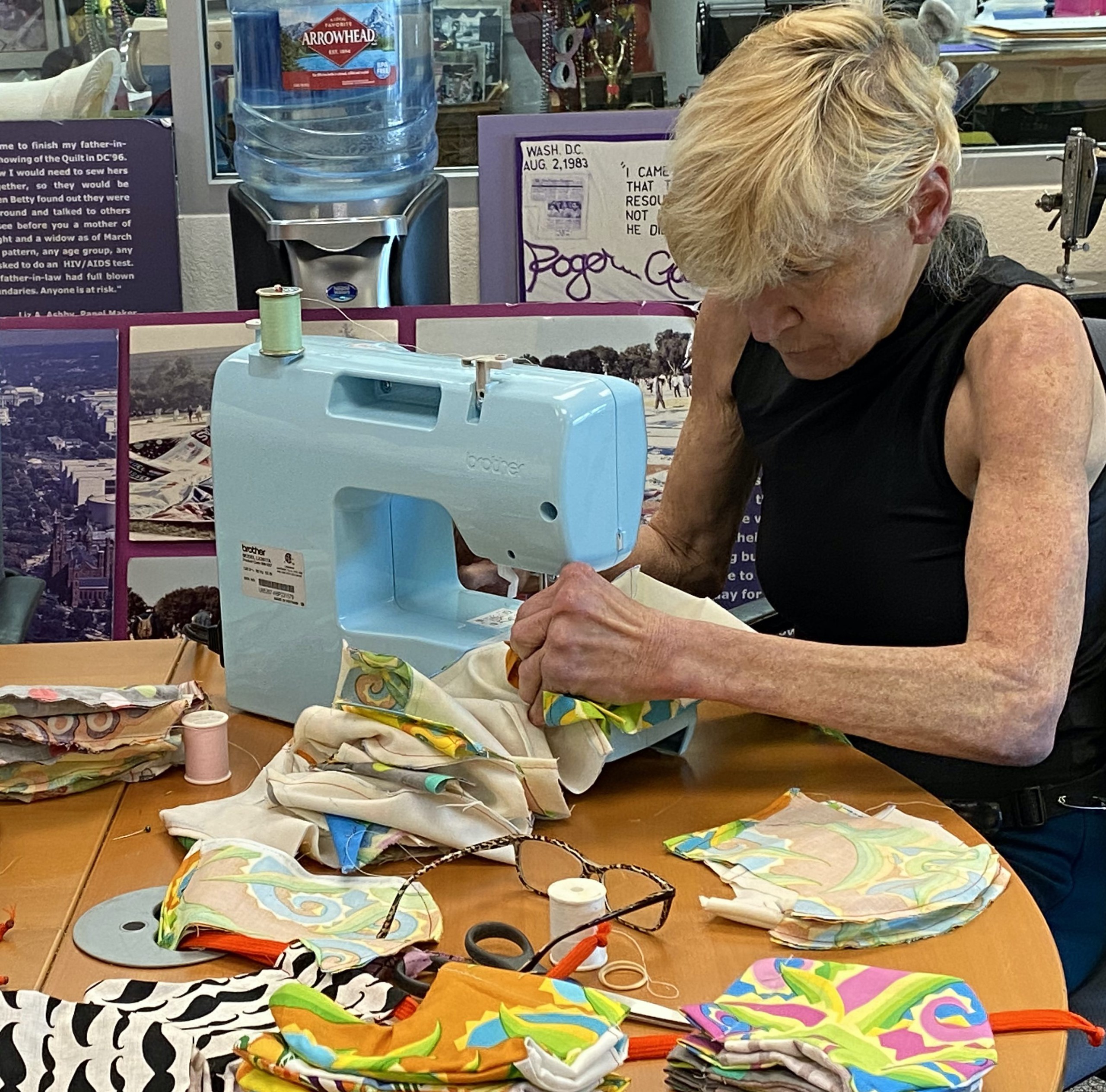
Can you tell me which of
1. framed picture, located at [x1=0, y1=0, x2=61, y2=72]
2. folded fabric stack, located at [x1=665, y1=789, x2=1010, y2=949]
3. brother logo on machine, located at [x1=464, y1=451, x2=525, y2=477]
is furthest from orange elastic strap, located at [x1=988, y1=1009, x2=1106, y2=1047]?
framed picture, located at [x1=0, y1=0, x2=61, y2=72]

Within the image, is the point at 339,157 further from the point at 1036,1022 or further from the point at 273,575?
the point at 1036,1022

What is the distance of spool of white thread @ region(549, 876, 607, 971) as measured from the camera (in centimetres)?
104

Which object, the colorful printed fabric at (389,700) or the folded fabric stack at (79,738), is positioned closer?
the colorful printed fabric at (389,700)

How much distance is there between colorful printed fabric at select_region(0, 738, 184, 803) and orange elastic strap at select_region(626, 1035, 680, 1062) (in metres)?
0.62

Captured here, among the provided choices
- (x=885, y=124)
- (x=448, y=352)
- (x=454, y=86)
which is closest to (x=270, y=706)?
(x=885, y=124)

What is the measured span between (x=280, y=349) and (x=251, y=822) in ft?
1.59

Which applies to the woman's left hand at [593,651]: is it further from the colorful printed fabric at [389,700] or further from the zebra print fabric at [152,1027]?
the zebra print fabric at [152,1027]

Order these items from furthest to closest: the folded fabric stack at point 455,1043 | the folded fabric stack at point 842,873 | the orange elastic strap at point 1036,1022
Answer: the folded fabric stack at point 842,873, the orange elastic strap at point 1036,1022, the folded fabric stack at point 455,1043

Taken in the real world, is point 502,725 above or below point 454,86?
below

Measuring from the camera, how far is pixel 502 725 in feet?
4.33

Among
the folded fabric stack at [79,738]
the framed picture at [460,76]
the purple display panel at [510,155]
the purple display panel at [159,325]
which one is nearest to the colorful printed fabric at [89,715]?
the folded fabric stack at [79,738]

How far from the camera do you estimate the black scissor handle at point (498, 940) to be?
1.02 meters

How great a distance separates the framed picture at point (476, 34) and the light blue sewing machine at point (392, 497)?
1.61m

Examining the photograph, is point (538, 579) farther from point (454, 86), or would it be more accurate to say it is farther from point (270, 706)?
point (454, 86)
